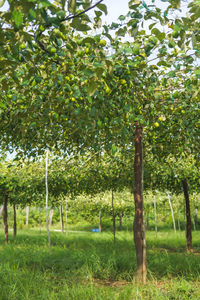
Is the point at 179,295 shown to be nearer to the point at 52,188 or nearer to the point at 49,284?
the point at 49,284

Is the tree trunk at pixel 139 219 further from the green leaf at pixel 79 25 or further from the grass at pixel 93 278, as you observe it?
the green leaf at pixel 79 25

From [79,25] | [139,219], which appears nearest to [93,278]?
[139,219]

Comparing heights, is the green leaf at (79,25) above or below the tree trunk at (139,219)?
above

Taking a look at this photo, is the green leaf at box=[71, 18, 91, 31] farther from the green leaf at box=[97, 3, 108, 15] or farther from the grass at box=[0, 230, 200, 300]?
the grass at box=[0, 230, 200, 300]

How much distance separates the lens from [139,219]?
5762mm

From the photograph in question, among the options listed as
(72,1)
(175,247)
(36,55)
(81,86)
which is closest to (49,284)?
(81,86)

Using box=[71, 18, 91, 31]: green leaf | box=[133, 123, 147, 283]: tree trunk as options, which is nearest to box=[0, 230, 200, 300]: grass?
box=[133, 123, 147, 283]: tree trunk

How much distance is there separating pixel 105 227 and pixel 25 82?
29299 millimetres

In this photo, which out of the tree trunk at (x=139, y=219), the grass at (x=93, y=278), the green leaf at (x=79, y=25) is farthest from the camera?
the tree trunk at (x=139, y=219)

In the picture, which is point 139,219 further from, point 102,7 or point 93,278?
point 102,7

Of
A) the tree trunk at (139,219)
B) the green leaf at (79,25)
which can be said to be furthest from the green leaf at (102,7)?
the tree trunk at (139,219)

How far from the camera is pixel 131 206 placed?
23266mm

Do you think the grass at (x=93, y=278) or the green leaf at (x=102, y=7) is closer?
the green leaf at (x=102, y=7)

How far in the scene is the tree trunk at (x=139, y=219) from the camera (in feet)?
18.4
